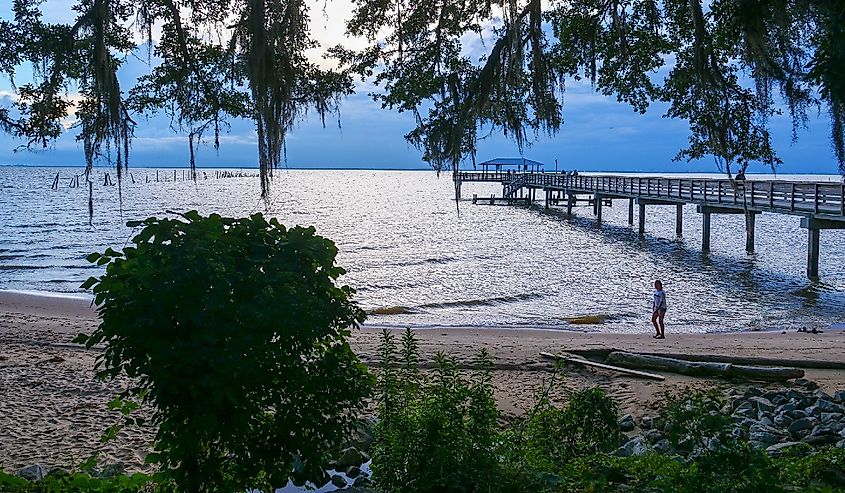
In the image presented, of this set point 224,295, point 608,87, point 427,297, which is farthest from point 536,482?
point 427,297

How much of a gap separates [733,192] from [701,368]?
13.3m

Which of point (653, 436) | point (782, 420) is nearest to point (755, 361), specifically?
point (782, 420)

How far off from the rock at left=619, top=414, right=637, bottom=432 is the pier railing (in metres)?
5.30

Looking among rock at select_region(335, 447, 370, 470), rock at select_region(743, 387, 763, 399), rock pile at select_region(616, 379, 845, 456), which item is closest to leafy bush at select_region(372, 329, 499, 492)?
rock at select_region(335, 447, 370, 470)

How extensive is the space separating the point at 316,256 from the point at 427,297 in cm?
1865

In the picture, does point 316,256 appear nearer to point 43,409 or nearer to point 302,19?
point 302,19

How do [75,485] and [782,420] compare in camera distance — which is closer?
[75,485]

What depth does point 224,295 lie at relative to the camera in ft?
14.4

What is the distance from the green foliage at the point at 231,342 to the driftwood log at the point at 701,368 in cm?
728

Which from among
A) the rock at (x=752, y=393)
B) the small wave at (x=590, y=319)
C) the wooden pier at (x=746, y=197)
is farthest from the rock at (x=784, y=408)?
the small wave at (x=590, y=319)

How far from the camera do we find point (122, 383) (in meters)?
10.3

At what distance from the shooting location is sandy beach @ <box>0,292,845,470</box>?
789 cm

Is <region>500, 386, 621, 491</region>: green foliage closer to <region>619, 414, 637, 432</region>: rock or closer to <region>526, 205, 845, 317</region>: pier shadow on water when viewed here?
<region>619, 414, 637, 432</region>: rock

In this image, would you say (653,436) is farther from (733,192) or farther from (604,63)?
(733,192)
